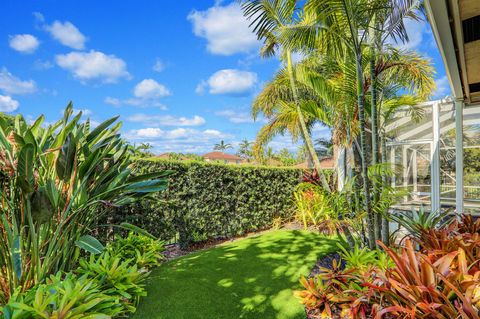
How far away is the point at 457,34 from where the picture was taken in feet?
9.63

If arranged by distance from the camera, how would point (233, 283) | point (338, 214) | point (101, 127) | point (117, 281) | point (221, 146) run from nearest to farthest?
point (117, 281) → point (101, 127) → point (233, 283) → point (338, 214) → point (221, 146)

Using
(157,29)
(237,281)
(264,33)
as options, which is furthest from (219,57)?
(237,281)

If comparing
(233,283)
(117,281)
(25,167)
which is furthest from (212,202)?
(25,167)

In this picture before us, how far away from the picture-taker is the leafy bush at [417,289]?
1.83m

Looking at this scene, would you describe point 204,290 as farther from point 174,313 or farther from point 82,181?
point 82,181

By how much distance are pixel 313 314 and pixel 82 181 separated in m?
2.93

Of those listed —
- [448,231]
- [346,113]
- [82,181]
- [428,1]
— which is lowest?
[448,231]

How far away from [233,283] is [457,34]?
412cm

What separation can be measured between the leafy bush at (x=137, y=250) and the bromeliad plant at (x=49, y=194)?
692 millimetres

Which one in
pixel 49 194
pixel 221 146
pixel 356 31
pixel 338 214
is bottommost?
pixel 338 214

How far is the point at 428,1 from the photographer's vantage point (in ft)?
7.27

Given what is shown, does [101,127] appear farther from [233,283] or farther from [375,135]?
[375,135]

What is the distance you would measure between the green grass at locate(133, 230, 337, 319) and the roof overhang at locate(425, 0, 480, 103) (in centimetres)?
330

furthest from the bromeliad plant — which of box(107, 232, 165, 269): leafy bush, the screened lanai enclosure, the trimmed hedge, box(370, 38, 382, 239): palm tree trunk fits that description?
the screened lanai enclosure
